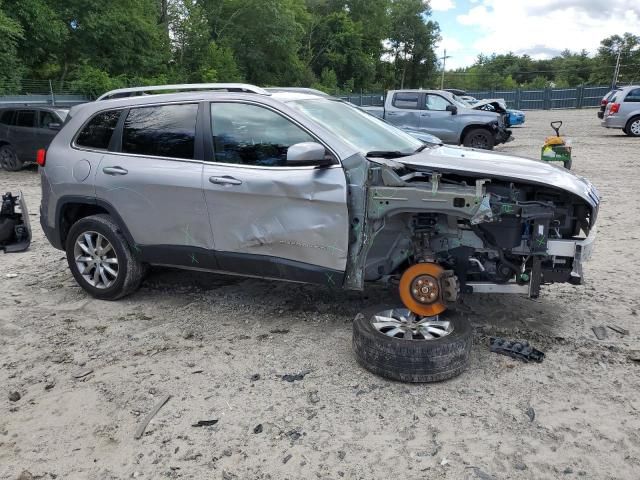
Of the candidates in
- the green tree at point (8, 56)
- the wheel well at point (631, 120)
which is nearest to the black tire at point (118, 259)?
the green tree at point (8, 56)

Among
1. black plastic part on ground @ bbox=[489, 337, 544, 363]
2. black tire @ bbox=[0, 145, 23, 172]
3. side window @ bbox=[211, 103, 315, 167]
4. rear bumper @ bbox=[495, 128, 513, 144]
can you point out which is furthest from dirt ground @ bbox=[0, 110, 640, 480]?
rear bumper @ bbox=[495, 128, 513, 144]

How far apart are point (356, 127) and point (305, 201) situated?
0.91 metres

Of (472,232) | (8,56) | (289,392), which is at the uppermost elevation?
(8,56)

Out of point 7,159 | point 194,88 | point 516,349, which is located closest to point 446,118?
point 7,159

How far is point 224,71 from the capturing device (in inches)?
1678

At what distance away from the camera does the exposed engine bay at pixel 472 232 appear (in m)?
3.55

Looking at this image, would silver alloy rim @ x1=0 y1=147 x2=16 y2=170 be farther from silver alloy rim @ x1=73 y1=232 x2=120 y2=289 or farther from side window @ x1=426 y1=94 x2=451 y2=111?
side window @ x1=426 y1=94 x2=451 y2=111

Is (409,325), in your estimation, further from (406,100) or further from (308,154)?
(406,100)

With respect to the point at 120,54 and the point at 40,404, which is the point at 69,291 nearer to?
the point at 40,404

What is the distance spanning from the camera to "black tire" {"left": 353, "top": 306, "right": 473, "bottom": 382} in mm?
3408

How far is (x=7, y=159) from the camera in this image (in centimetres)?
1318

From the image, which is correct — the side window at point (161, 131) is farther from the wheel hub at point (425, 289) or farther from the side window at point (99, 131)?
the wheel hub at point (425, 289)

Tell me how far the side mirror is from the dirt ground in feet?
4.39

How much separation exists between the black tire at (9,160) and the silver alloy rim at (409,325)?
39.7 ft
